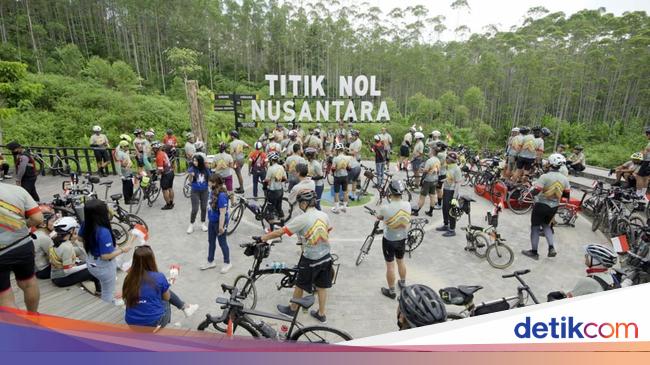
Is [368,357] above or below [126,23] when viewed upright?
below

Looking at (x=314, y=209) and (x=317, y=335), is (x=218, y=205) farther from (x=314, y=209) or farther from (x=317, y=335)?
(x=317, y=335)

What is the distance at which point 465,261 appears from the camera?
692 centimetres

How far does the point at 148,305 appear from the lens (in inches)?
138

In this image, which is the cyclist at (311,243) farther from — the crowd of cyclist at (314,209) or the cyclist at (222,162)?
the cyclist at (222,162)

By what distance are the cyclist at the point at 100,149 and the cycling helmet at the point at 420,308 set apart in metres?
12.1

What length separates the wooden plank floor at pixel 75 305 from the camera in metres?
4.42

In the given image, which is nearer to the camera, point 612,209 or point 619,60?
point 612,209

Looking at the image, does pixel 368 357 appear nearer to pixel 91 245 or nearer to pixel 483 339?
pixel 483 339

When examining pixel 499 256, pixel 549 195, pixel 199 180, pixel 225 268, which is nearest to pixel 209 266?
pixel 225 268

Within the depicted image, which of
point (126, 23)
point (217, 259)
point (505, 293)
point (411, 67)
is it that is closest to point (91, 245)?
point (217, 259)

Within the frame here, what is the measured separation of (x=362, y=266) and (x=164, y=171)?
18.7ft

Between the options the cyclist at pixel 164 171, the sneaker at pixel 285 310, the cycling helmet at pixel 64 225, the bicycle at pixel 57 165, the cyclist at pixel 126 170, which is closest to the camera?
the cycling helmet at pixel 64 225

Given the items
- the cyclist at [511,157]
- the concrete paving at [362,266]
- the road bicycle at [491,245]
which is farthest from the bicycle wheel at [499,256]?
the cyclist at [511,157]

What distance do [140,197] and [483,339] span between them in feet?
29.8
